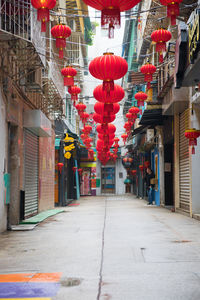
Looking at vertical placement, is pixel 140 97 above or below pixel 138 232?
above

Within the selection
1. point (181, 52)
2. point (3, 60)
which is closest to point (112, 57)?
point (181, 52)

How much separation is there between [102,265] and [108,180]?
45864 millimetres

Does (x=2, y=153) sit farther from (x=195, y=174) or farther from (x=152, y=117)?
(x=152, y=117)

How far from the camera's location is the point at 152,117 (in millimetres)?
20250

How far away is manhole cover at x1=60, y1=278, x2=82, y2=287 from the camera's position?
202 inches

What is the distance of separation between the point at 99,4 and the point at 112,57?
11.5ft

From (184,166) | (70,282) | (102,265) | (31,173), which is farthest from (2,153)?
(184,166)

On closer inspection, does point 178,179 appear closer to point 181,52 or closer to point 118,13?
point 181,52

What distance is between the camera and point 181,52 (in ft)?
30.2

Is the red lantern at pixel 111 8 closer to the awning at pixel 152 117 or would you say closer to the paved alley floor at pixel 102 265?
the paved alley floor at pixel 102 265

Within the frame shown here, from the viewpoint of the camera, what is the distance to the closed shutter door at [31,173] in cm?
1505

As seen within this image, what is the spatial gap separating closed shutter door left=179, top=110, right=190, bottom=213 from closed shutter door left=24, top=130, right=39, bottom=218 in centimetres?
617

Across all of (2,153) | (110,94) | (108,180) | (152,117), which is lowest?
(108,180)

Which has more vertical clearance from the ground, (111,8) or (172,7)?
(172,7)
